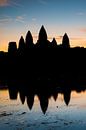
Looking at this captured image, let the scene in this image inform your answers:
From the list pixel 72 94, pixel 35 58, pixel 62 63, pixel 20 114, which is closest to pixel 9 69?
pixel 35 58

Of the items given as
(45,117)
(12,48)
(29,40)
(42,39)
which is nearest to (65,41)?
(42,39)

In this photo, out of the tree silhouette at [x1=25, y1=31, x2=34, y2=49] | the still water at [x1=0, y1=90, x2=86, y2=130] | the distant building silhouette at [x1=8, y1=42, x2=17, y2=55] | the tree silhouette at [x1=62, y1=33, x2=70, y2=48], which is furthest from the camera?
the distant building silhouette at [x1=8, y1=42, x2=17, y2=55]

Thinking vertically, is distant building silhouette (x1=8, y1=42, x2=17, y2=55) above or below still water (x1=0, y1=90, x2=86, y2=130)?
above

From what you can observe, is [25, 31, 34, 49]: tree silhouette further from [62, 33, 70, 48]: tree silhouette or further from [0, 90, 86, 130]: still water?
[0, 90, 86, 130]: still water

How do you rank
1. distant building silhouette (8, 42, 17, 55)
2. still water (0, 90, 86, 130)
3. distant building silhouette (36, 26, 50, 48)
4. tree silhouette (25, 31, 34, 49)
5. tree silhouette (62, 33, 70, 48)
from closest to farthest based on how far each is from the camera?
still water (0, 90, 86, 130) < distant building silhouette (36, 26, 50, 48) < tree silhouette (62, 33, 70, 48) < tree silhouette (25, 31, 34, 49) < distant building silhouette (8, 42, 17, 55)

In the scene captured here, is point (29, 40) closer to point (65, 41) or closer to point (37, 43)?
point (37, 43)

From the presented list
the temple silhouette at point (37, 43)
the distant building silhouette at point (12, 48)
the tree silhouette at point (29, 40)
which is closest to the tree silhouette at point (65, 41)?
the temple silhouette at point (37, 43)

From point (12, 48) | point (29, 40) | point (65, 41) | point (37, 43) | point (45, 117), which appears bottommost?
point (45, 117)

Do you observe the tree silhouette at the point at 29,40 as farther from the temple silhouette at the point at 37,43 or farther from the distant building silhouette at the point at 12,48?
the distant building silhouette at the point at 12,48

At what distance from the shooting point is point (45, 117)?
101 ft

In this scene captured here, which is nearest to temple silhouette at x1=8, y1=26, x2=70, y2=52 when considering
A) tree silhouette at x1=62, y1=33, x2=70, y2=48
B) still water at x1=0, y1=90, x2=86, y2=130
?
A: tree silhouette at x1=62, y1=33, x2=70, y2=48

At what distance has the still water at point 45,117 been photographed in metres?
26.6

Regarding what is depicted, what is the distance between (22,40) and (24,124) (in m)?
110

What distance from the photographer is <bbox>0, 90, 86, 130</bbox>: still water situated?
87.4 ft
